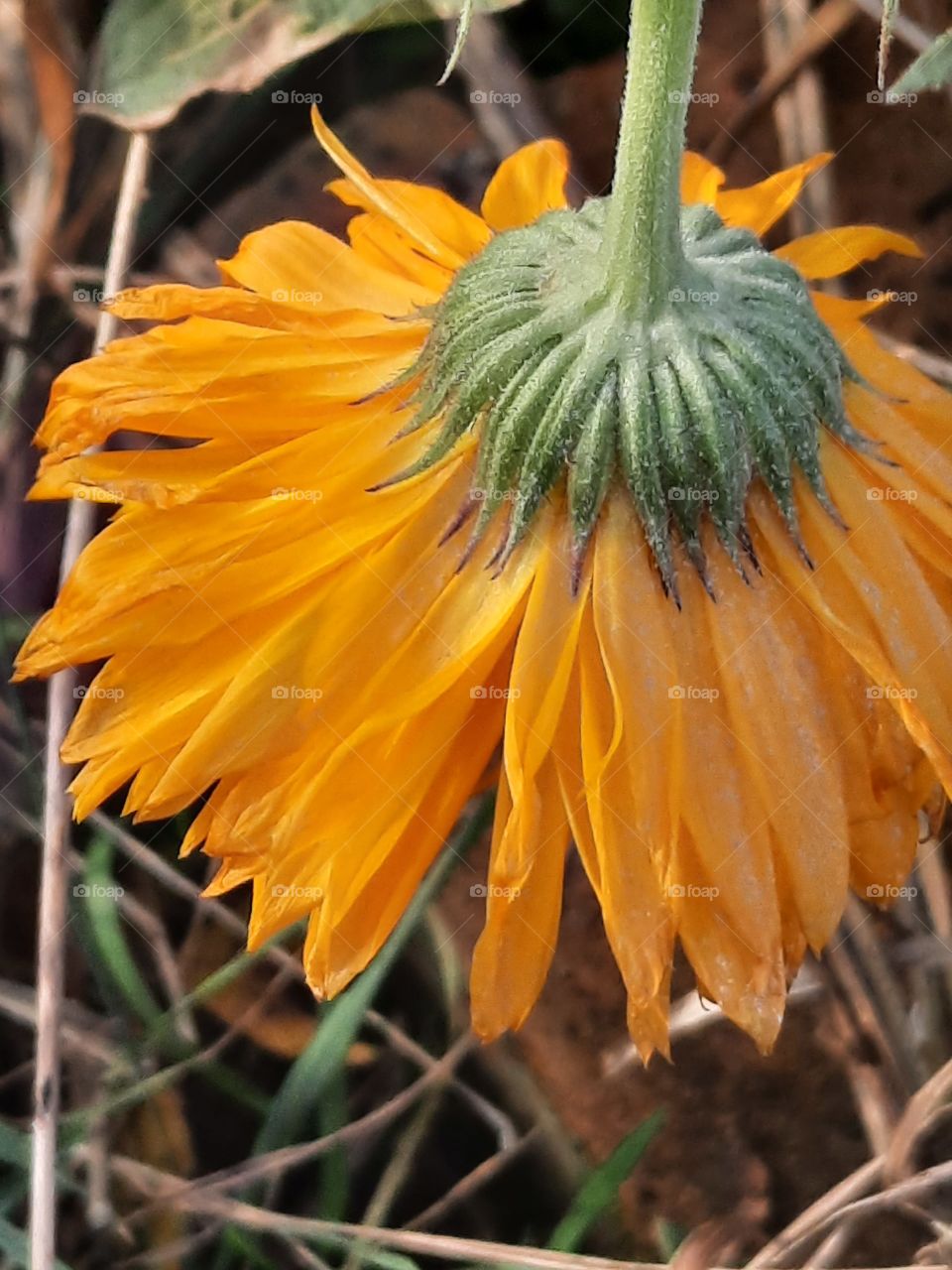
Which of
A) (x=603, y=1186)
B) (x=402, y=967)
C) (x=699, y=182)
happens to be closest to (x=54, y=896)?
(x=402, y=967)

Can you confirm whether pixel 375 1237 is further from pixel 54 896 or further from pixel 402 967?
pixel 54 896

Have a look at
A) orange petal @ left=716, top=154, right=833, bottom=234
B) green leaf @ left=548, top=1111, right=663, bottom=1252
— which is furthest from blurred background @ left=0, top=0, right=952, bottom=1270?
orange petal @ left=716, top=154, right=833, bottom=234

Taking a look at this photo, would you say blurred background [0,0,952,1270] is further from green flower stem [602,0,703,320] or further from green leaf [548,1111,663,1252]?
green flower stem [602,0,703,320]

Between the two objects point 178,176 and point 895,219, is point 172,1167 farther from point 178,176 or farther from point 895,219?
point 895,219

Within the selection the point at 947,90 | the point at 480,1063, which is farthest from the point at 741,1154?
the point at 947,90

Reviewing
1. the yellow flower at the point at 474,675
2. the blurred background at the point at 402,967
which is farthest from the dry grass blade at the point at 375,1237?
the yellow flower at the point at 474,675

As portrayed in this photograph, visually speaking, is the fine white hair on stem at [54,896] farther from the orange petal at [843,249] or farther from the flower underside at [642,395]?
the orange petal at [843,249]
